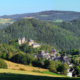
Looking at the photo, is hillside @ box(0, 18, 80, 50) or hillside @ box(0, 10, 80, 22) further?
hillside @ box(0, 10, 80, 22)

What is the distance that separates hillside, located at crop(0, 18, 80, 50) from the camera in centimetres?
5231

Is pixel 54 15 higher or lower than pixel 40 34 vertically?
higher

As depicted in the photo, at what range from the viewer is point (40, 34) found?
2343 inches

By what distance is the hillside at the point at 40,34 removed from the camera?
52312 mm

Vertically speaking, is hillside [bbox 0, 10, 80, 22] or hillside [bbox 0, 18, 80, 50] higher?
hillside [bbox 0, 10, 80, 22]

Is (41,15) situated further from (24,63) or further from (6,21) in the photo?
(24,63)

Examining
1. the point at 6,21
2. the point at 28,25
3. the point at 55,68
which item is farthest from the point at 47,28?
the point at 55,68

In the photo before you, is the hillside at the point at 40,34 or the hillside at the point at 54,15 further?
the hillside at the point at 54,15

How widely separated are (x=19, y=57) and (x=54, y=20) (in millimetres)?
58535

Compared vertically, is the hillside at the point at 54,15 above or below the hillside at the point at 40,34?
above

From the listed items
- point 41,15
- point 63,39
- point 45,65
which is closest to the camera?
point 45,65

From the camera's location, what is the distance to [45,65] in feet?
63.6

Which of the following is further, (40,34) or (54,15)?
(54,15)

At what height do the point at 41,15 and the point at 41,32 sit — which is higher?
the point at 41,15
